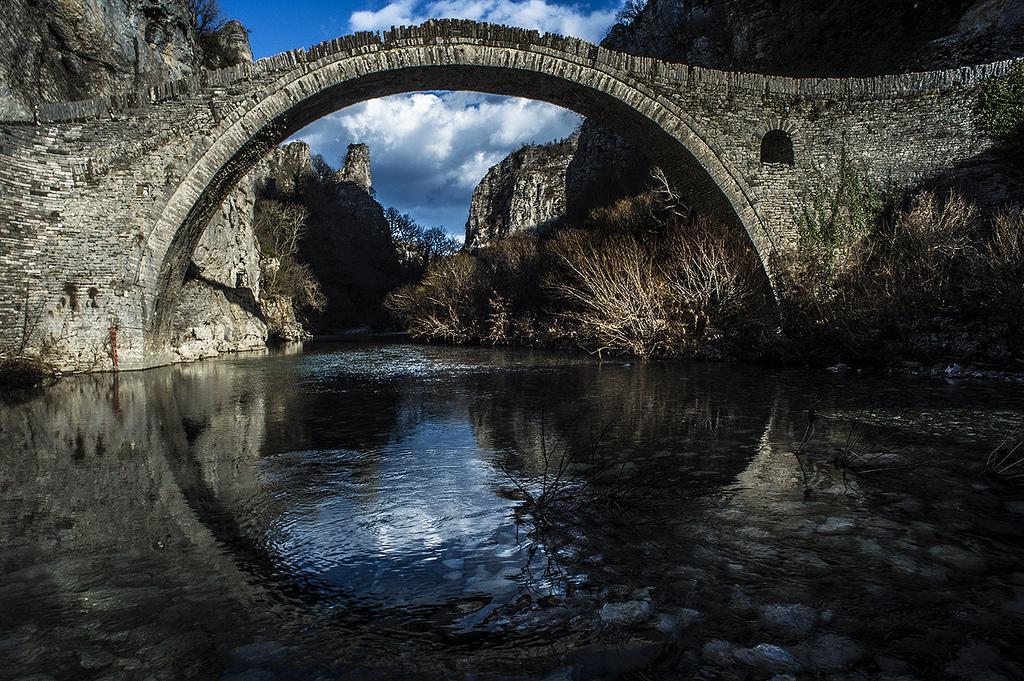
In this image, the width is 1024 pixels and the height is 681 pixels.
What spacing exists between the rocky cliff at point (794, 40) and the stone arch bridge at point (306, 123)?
2949 mm

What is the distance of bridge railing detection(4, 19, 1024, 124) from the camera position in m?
12.3

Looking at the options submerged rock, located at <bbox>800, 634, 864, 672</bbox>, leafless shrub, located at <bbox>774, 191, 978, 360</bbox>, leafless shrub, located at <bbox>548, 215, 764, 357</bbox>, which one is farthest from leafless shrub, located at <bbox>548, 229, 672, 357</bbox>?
submerged rock, located at <bbox>800, 634, 864, 672</bbox>

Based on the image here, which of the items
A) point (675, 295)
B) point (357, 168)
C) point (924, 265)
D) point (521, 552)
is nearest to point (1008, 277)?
point (924, 265)

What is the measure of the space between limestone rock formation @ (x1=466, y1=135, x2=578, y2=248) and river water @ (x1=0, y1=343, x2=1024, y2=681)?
1393 inches

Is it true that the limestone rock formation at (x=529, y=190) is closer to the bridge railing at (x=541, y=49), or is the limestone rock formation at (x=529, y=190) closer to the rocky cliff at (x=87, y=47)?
the rocky cliff at (x=87, y=47)

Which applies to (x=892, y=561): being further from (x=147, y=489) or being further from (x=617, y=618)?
(x=147, y=489)

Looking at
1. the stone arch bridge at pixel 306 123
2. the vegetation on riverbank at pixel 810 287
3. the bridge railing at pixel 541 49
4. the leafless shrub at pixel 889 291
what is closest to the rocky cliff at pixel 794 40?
the bridge railing at pixel 541 49

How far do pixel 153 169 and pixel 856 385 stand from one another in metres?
13.5

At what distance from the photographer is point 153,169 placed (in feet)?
40.1

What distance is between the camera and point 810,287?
10.5 metres

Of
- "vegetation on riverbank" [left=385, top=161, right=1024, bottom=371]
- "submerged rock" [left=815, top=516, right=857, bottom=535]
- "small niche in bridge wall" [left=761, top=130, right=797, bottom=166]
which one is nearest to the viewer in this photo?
"submerged rock" [left=815, top=516, right=857, bottom=535]

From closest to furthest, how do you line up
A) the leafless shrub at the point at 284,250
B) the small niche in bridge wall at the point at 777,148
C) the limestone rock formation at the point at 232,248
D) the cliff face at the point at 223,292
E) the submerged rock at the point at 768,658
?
the submerged rock at the point at 768,658, the small niche in bridge wall at the point at 777,148, the cliff face at the point at 223,292, the limestone rock formation at the point at 232,248, the leafless shrub at the point at 284,250

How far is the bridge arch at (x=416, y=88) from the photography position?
1252 cm

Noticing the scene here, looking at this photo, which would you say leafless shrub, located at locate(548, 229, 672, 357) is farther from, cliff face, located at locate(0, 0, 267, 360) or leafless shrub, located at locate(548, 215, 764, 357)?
cliff face, located at locate(0, 0, 267, 360)
